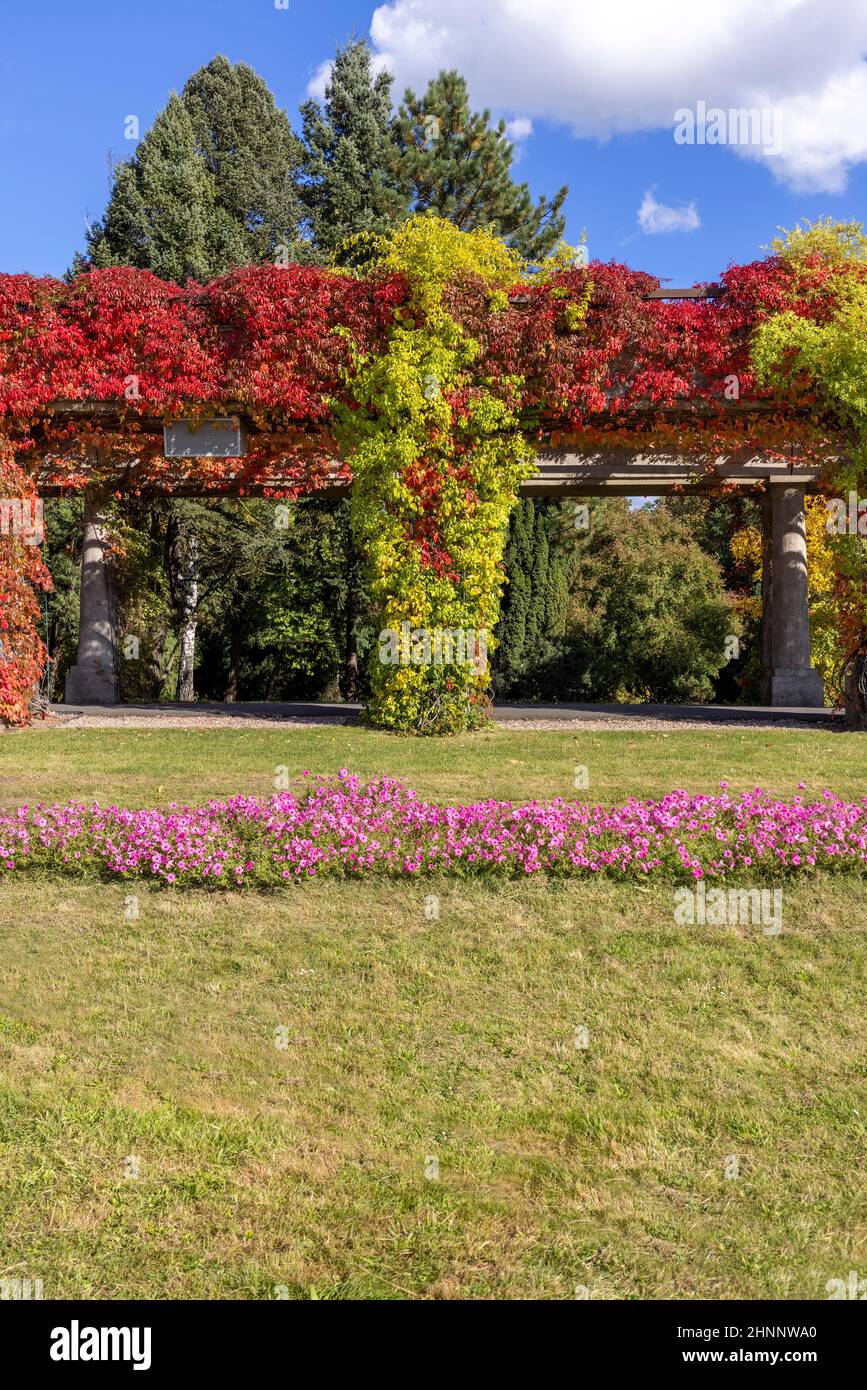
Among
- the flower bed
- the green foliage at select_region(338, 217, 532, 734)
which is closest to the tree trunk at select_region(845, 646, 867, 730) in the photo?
the green foliage at select_region(338, 217, 532, 734)

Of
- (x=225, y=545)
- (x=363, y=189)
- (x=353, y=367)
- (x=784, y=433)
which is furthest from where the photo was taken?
(x=363, y=189)

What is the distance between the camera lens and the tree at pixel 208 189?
21.7m

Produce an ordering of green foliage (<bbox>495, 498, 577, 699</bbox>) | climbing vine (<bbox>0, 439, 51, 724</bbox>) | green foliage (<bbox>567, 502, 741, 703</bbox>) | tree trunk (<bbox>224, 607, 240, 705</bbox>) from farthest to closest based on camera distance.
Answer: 1. tree trunk (<bbox>224, 607, 240, 705</bbox>)
2. green foliage (<bbox>495, 498, 577, 699</bbox>)
3. green foliage (<bbox>567, 502, 741, 703</bbox>)
4. climbing vine (<bbox>0, 439, 51, 724</bbox>)

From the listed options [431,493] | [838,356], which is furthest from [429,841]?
[838,356]

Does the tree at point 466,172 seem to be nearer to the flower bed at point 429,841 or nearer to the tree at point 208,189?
the tree at point 208,189

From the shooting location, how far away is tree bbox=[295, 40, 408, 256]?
22.9m

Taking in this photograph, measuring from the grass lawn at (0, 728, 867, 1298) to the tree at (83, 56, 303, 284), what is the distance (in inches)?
717

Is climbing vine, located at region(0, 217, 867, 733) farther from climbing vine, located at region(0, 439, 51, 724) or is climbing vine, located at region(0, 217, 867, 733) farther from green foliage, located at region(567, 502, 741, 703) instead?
green foliage, located at region(567, 502, 741, 703)

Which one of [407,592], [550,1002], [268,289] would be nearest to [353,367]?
[268,289]

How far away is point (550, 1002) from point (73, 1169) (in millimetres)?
2197

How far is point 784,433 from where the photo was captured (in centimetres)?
1310

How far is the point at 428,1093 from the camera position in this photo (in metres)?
3.93

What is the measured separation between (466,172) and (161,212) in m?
6.53
